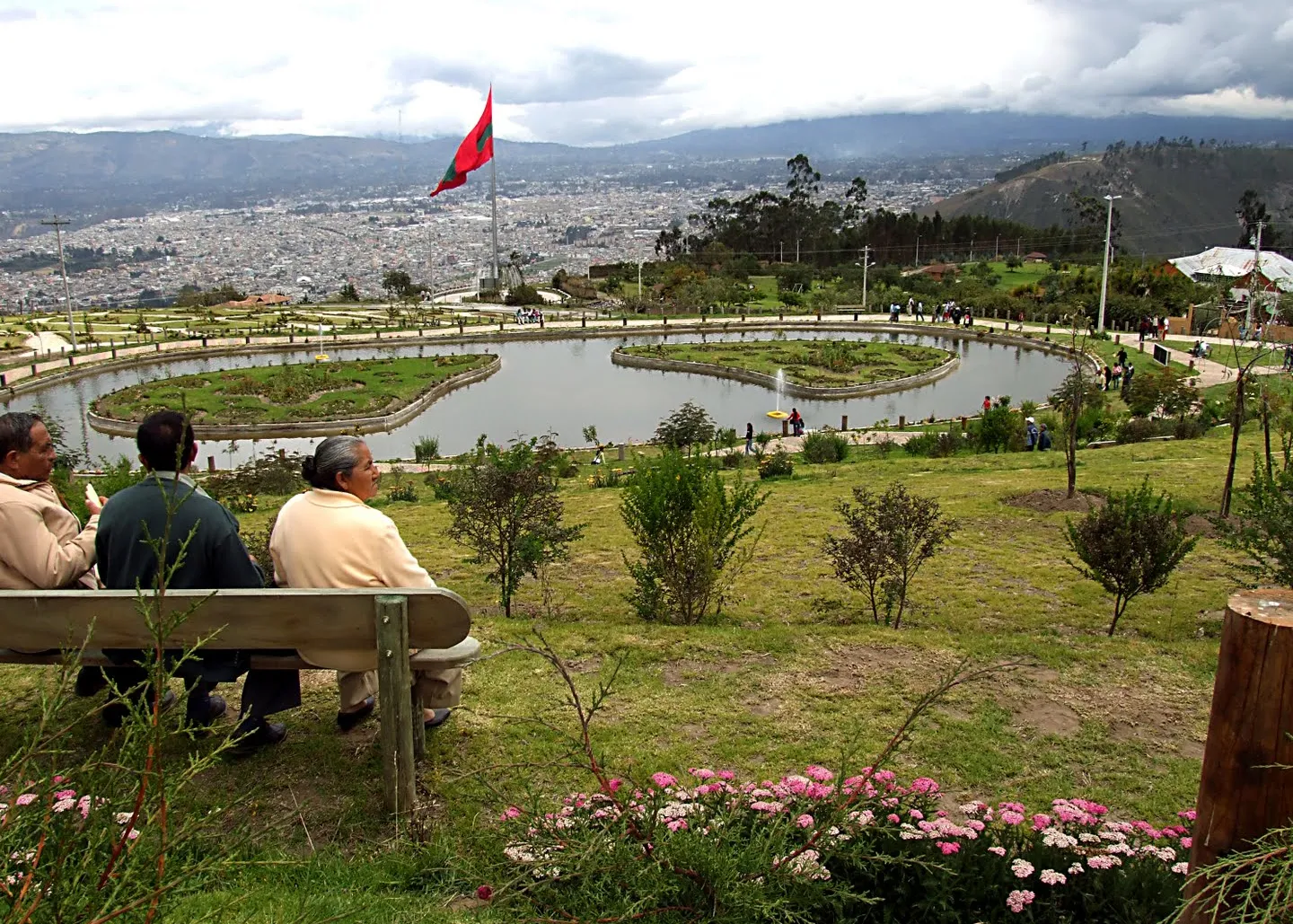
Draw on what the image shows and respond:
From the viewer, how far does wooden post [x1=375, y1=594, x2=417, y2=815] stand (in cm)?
265

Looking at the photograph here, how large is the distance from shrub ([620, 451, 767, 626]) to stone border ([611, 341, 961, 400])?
1892 cm

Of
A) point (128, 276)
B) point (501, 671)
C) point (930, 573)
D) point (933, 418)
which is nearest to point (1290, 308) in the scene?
point (933, 418)

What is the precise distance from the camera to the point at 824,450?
1527 cm

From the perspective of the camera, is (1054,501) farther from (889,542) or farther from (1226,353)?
(1226,353)

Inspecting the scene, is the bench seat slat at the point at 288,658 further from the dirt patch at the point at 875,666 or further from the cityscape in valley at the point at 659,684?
the dirt patch at the point at 875,666

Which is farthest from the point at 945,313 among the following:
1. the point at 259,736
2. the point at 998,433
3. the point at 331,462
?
the point at 259,736

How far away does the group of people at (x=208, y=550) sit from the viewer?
3.04 m

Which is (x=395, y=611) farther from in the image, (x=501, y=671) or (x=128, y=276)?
(x=128, y=276)

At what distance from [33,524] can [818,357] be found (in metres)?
26.2

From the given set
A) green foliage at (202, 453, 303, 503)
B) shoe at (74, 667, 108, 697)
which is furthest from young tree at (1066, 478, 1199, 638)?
green foliage at (202, 453, 303, 503)

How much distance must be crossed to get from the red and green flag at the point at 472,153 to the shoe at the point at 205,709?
34169 millimetres

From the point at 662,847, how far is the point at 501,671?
2110 mm

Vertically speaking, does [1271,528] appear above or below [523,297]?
above

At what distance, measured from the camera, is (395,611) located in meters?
2.65
